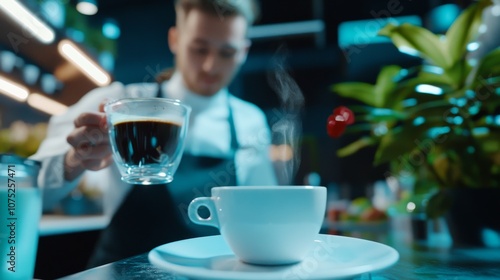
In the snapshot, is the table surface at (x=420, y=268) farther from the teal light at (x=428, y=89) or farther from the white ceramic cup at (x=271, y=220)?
the teal light at (x=428, y=89)

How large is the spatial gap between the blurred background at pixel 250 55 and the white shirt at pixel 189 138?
53mm

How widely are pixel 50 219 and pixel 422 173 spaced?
1.07m

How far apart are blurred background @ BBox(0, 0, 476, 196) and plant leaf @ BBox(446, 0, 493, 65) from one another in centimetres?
40

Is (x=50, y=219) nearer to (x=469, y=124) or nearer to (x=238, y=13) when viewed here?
(x=238, y=13)

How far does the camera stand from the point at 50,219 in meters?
1.15

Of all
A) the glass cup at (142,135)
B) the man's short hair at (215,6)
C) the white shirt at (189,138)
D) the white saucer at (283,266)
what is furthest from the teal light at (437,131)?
the man's short hair at (215,6)

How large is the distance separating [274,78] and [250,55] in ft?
0.80

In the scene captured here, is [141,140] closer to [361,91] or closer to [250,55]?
[361,91]

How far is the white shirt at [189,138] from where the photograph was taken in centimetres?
74

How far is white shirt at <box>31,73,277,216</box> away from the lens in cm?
74

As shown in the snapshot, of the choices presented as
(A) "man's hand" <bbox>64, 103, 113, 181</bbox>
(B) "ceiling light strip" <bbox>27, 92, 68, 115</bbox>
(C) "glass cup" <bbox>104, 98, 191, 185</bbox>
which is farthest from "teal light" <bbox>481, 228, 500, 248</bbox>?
(B) "ceiling light strip" <bbox>27, 92, 68, 115</bbox>

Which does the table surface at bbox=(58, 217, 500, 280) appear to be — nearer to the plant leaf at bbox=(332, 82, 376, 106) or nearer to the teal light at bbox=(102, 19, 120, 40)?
the plant leaf at bbox=(332, 82, 376, 106)

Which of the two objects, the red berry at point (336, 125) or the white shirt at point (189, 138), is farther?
the white shirt at point (189, 138)

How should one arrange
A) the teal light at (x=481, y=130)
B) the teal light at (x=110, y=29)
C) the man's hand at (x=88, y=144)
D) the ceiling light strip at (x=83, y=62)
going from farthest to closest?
the teal light at (x=110, y=29)
the ceiling light strip at (x=83, y=62)
the teal light at (x=481, y=130)
the man's hand at (x=88, y=144)
